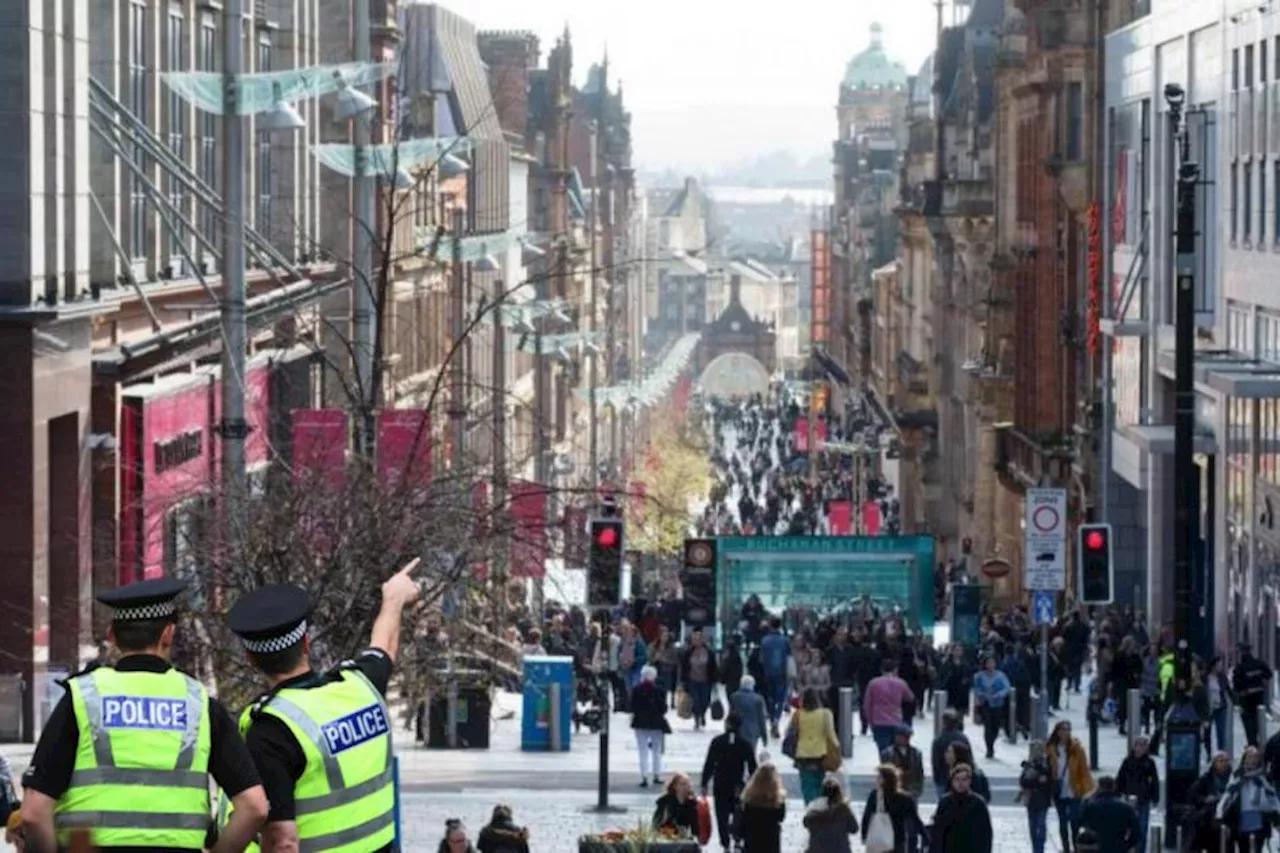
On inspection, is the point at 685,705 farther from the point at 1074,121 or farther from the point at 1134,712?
the point at 1074,121

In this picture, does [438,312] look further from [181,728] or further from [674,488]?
[181,728]

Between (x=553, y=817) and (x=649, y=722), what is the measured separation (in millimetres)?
2991

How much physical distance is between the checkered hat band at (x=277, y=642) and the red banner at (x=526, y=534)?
1857 cm

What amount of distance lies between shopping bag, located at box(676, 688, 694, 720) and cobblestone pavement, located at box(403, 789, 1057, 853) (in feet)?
31.3

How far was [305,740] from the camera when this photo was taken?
8.86 m

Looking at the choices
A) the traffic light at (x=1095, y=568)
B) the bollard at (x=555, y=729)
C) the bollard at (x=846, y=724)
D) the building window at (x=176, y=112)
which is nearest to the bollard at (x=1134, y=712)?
the traffic light at (x=1095, y=568)

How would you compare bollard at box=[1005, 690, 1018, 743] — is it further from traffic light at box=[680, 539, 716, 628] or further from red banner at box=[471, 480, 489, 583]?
traffic light at box=[680, 539, 716, 628]

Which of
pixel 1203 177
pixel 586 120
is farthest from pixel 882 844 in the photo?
pixel 586 120

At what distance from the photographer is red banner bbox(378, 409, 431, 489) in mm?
28906

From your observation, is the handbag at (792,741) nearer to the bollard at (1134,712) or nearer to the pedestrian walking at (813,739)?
the pedestrian walking at (813,739)

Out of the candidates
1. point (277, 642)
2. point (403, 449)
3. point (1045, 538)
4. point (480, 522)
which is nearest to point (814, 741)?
point (480, 522)

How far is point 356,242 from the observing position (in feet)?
128

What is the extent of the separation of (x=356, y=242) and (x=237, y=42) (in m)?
6.55

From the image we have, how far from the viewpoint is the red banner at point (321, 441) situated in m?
31.1
